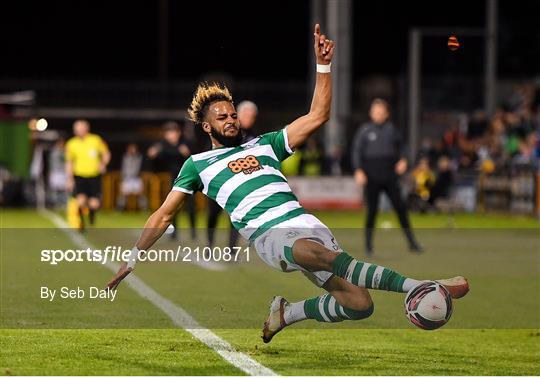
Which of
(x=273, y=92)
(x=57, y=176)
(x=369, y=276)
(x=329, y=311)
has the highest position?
(x=369, y=276)

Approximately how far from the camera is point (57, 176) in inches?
1427

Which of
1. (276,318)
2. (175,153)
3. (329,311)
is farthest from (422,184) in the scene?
(329,311)

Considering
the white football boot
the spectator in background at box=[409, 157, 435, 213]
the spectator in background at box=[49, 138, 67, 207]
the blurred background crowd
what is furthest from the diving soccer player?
the spectator in background at box=[49, 138, 67, 207]

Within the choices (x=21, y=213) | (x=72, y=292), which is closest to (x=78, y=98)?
(x=21, y=213)

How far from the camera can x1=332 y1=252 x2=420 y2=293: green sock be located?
28.5ft

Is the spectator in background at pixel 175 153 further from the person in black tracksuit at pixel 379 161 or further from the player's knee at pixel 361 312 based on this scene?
the player's knee at pixel 361 312

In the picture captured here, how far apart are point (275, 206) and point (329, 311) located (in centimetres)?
80

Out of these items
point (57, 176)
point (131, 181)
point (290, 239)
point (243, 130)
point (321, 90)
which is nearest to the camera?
point (290, 239)

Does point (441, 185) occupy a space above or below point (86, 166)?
below

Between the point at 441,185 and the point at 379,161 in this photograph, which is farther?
the point at 441,185

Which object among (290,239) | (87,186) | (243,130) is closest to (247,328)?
(290,239)

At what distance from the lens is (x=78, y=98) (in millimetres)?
48156

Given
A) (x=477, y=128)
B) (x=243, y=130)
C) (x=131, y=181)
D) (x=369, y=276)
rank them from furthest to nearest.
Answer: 1. (x=477, y=128)
2. (x=131, y=181)
3. (x=243, y=130)
4. (x=369, y=276)

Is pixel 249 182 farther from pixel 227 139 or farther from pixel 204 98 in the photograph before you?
pixel 204 98
